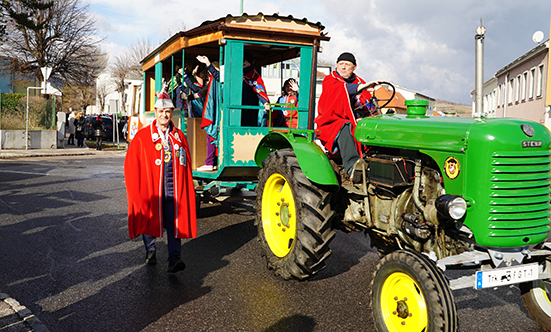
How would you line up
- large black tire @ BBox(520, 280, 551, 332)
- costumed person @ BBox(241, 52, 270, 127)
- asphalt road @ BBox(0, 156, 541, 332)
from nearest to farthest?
large black tire @ BBox(520, 280, 551, 332) → asphalt road @ BBox(0, 156, 541, 332) → costumed person @ BBox(241, 52, 270, 127)

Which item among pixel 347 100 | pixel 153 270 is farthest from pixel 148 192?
pixel 347 100

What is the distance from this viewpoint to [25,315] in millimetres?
3914

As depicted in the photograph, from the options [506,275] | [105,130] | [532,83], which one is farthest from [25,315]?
[532,83]

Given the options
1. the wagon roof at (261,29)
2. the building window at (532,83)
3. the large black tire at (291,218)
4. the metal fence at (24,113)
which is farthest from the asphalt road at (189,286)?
the building window at (532,83)

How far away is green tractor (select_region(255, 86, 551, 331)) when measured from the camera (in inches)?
132

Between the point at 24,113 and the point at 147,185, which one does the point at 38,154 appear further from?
the point at 147,185

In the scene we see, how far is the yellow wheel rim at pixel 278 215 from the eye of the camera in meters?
5.32

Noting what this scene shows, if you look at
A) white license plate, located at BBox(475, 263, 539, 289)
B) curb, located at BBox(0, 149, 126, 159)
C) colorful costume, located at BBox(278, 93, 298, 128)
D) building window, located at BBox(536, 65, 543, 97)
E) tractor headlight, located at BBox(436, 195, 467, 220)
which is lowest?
white license plate, located at BBox(475, 263, 539, 289)

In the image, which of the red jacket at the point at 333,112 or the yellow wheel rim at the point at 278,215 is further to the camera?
the yellow wheel rim at the point at 278,215

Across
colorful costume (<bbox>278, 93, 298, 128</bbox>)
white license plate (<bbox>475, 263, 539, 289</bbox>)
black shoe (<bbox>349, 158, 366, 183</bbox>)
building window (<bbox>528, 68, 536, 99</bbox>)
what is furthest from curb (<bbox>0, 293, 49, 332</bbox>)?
building window (<bbox>528, 68, 536, 99</bbox>)

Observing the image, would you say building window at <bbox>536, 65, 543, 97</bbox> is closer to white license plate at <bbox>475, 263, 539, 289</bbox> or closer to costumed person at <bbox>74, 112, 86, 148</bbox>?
costumed person at <bbox>74, 112, 86, 148</bbox>

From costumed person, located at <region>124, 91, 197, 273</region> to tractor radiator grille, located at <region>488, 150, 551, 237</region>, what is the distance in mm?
3220

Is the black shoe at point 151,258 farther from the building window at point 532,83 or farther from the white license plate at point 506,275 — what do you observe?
the building window at point 532,83

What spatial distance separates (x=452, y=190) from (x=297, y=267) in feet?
5.96
